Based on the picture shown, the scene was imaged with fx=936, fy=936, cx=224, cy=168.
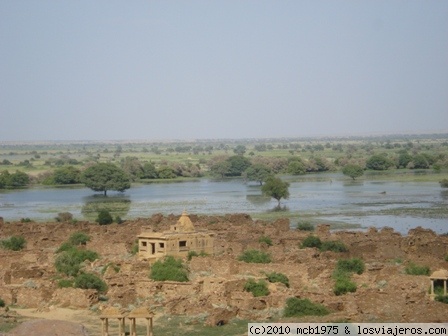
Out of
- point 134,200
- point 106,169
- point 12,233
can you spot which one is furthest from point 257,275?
point 106,169

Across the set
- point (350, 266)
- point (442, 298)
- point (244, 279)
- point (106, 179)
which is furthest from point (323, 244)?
point (106, 179)

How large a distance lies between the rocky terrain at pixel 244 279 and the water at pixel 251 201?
10.6 m

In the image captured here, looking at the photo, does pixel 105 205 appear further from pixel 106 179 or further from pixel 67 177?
pixel 67 177

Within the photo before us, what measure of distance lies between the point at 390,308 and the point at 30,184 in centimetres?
7408

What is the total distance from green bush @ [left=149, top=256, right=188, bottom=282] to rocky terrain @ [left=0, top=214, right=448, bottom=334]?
310 millimetres

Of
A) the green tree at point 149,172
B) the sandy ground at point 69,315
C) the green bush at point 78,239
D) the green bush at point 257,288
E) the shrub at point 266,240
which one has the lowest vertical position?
the green tree at point 149,172

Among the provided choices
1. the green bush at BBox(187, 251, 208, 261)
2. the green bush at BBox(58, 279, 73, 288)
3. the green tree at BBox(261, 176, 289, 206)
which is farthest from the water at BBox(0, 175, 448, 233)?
the green bush at BBox(58, 279, 73, 288)

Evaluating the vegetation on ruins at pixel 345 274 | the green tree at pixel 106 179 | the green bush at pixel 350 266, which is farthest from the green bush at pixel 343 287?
the green tree at pixel 106 179

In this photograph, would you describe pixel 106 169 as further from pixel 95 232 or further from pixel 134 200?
pixel 95 232

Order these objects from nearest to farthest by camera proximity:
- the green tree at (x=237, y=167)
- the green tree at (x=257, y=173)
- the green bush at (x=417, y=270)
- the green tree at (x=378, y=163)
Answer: the green bush at (x=417, y=270) → the green tree at (x=257, y=173) → the green tree at (x=378, y=163) → the green tree at (x=237, y=167)

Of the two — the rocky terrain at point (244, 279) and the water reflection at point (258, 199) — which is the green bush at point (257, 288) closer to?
the rocky terrain at point (244, 279)

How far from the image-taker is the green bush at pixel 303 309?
64.1ft

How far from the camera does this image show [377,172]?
9638 cm

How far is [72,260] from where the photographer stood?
28.2 metres
